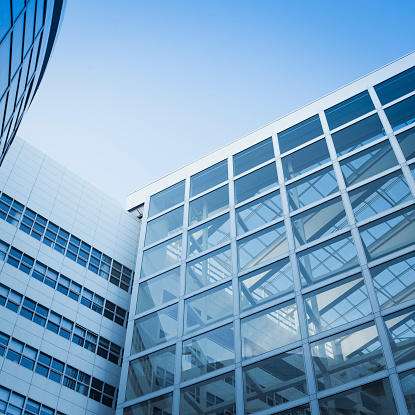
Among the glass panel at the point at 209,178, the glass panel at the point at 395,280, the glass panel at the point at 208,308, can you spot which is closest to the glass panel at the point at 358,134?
the glass panel at the point at 209,178

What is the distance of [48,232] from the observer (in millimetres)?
39000

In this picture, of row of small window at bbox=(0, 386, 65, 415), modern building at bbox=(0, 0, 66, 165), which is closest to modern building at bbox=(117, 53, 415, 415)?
row of small window at bbox=(0, 386, 65, 415)

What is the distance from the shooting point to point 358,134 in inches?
1414

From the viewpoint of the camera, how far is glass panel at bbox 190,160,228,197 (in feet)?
136

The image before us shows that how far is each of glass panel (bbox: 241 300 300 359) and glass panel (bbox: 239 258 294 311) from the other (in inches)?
33.7

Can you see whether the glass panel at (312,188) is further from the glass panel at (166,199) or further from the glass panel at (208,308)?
the glass panel at (166,199)

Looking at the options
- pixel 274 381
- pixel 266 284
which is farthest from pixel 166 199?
pixel 274 381

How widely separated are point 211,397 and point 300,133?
64.9 feet

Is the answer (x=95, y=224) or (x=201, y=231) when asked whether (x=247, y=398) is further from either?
(x=95, y=224)

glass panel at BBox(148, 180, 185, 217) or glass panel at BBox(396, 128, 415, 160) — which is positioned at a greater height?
glass panel at BBox(148, 180, 185, 217)

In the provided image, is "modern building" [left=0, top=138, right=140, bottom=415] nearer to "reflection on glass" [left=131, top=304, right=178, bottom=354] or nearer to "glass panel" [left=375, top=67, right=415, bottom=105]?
"reflection on glass" [left=131, top=304, right=178, bottom=354]

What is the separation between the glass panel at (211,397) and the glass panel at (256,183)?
13.4m

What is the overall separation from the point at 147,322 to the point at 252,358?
9.42m

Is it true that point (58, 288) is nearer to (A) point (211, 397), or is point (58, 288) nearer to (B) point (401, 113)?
(A) point (211, 397)
